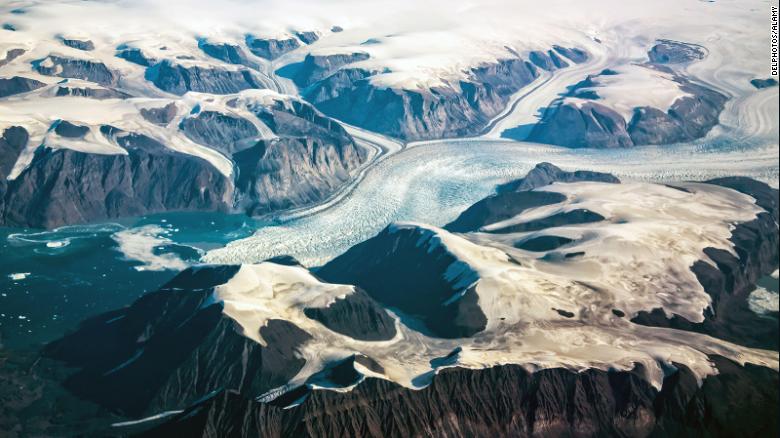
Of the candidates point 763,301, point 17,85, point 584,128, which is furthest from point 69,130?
point 763,301

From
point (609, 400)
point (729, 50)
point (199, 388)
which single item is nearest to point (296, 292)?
point (199, 388)

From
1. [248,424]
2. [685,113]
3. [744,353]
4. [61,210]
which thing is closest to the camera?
[248,424]

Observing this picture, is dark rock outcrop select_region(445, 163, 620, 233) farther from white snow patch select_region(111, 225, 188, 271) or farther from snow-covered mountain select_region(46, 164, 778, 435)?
white snow patch select_region(111, 225, 188, 271)

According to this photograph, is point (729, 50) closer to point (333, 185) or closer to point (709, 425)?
point (333, 185)

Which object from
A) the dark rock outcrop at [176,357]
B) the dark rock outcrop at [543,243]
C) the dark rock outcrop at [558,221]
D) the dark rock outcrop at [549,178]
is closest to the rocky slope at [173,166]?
the dark rock outcrop at [549,178]

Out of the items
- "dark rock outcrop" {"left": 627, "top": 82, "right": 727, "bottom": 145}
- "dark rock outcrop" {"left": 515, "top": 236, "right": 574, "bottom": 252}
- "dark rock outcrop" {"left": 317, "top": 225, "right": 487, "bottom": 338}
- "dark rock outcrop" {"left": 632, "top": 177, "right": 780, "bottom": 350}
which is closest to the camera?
"dark rock outcrop" {"left": 317, "top": 225, "right": 487, "bottom": 338}

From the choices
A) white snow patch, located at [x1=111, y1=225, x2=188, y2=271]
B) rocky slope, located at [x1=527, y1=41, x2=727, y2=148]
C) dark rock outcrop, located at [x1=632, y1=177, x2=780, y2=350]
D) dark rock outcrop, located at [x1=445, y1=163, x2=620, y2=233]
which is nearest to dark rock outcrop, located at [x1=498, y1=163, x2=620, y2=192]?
dark rock outcrop, located at [x1=445, y1=163, x2=620, y2=233]
